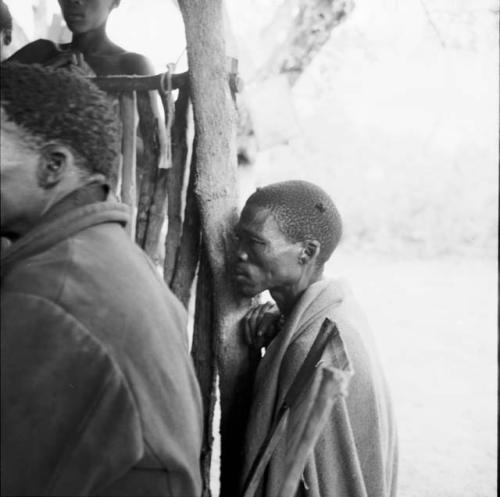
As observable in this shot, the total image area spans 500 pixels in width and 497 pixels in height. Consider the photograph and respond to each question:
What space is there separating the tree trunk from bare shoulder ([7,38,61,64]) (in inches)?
27.8

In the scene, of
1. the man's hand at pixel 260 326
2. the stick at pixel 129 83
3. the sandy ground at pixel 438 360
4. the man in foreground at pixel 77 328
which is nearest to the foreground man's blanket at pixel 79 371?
the man in foreground at pixel 77 328

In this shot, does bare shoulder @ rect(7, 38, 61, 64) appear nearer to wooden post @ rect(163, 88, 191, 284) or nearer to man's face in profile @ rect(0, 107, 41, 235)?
wooden post @ rect(163, 88, 191, 284)

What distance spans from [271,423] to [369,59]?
3.95 m

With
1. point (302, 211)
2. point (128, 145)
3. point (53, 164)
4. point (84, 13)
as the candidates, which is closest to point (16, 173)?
point (53, 164)

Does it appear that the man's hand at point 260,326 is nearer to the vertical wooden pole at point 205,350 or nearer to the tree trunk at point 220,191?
the tree trunk at point 220,191

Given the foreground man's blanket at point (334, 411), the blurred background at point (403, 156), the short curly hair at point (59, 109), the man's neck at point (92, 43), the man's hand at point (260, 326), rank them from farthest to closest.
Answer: the blurred background at point (403, 156), the man's neck at point (92, 43), the man's hand at point (260, 326), the foreground man's blanket at point (334, 411), the short curly hair at point (59, 109)

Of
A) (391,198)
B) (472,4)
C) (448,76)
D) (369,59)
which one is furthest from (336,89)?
(391,198)

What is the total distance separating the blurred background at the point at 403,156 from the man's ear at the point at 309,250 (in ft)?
2.42

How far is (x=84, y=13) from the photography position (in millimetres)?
2510

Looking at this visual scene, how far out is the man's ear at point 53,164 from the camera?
128 cm

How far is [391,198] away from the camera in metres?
12.1

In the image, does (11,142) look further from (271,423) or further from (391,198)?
(391,198)

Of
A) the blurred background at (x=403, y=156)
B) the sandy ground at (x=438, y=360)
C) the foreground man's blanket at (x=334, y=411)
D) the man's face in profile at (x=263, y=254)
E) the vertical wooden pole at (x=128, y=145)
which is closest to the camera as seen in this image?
the foreground man's blanket at (x=334, y=411)

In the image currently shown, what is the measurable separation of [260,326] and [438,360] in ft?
19.0
